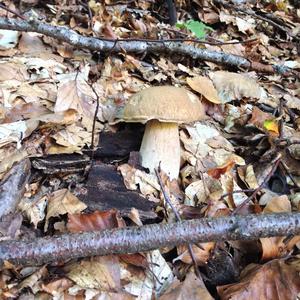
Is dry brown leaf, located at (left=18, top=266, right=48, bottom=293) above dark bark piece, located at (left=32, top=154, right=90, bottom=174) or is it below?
below

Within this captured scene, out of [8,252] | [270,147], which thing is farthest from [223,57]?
[8,252]

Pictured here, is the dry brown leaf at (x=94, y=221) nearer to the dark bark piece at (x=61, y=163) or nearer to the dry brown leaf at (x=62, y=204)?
the dry brown leaf at (x=62, y=204)

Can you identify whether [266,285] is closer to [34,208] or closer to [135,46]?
[34,208]

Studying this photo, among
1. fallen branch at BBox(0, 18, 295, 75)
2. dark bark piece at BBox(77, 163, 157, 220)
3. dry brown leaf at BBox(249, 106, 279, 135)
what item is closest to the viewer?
dark bark piece at BBox(77, 163, 157, 220)

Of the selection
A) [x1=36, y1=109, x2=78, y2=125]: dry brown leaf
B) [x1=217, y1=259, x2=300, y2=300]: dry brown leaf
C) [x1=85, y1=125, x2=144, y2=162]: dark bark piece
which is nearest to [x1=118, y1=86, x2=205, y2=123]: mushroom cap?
[x1=85, y1=125, x2=144, y2=162]: dark bark piece

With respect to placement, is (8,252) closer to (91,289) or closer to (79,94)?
(91,289)

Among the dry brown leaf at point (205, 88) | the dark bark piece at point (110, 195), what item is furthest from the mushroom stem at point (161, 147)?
the dry brown leaf at point (205, 88)

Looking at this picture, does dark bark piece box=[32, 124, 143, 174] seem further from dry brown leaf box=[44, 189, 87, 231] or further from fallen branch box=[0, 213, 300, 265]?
fallen branch box=[0, 213, 300, 265]
